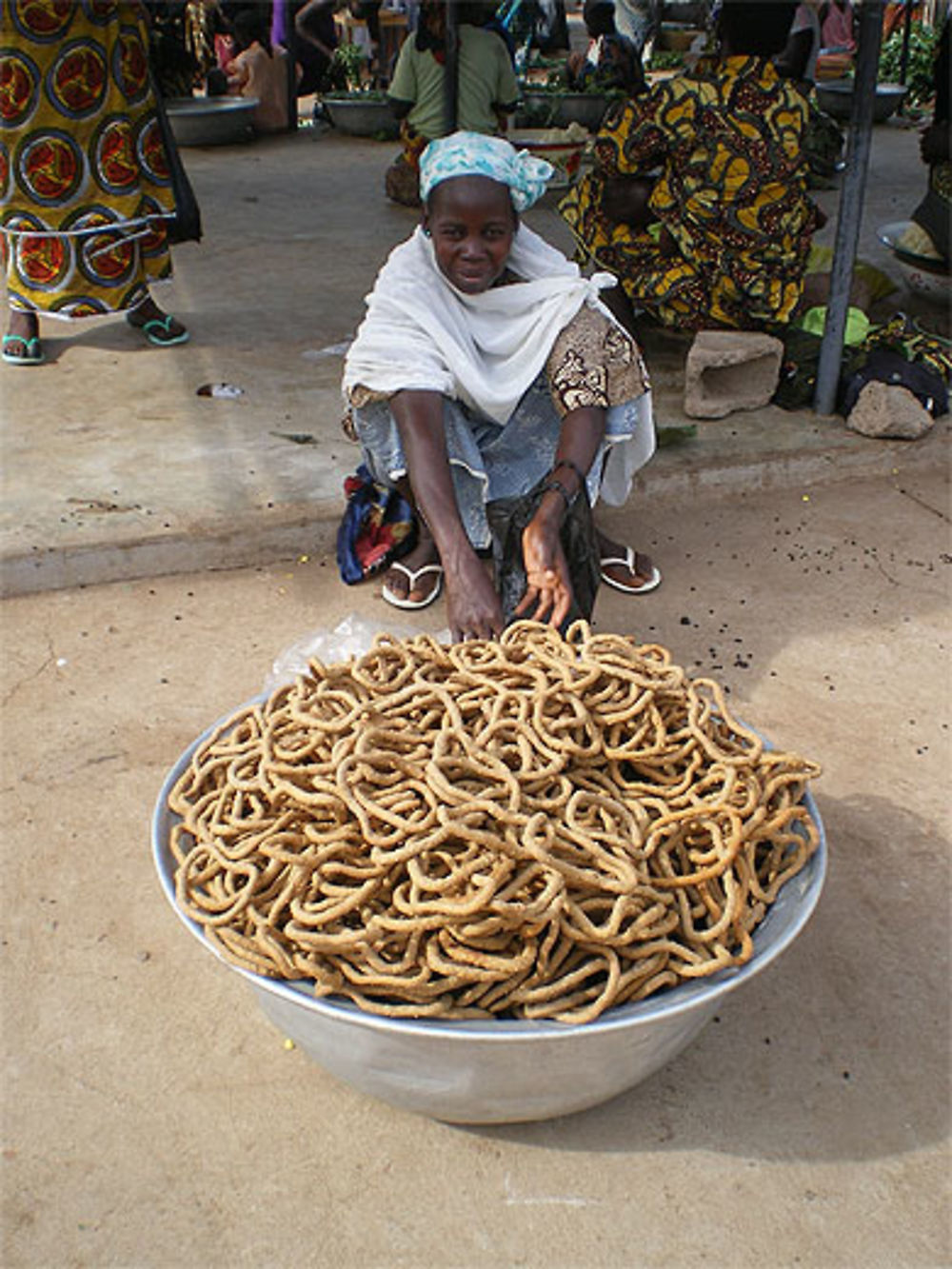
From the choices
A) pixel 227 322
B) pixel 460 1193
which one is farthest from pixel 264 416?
pixel 460 1193

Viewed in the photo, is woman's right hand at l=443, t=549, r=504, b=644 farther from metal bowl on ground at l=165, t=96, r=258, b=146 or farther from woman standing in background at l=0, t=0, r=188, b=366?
metal bowl on ground at l=165, t=96, r=258, b=146

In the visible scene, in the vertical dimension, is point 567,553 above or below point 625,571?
above

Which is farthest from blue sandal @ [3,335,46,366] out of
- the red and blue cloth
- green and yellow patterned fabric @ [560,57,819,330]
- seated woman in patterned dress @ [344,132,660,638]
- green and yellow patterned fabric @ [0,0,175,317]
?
green and yellow patterned fabric @ [560,57,819,330]

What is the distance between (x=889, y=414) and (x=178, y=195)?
2970 mm

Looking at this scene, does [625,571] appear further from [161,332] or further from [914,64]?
[914,64]

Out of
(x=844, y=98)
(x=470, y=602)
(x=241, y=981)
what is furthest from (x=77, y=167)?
(x=844, y=98)

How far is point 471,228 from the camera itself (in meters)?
2.70

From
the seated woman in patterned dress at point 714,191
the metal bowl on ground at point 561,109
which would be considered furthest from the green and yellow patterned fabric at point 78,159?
the metal bowl on ground at point 561,109

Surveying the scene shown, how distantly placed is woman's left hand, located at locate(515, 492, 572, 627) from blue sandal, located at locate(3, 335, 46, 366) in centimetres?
294

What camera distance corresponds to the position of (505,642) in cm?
195

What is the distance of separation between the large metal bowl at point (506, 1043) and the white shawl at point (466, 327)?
1.49m

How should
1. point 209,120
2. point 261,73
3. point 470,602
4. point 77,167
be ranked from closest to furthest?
point 470,602
point 77,167
point 209,120
point 261,73

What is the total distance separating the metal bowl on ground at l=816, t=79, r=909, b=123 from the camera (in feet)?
33.7

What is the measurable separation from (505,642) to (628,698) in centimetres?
27
